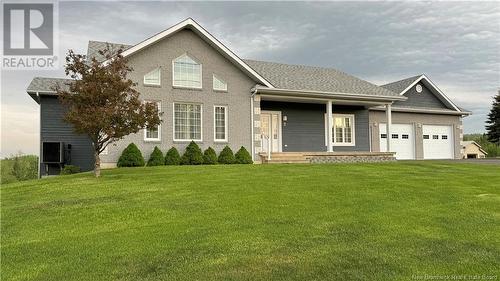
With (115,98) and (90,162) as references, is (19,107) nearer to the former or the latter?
(90,162)

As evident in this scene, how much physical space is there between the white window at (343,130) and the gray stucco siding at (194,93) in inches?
237

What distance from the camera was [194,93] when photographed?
18.3 m

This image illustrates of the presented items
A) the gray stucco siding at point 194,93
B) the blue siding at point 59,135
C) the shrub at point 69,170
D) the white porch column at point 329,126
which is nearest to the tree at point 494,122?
the white porch column at point 329,126

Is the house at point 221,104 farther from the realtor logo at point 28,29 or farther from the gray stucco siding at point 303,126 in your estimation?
the realtor logo at point 28,29

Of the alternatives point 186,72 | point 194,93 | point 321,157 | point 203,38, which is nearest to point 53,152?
point 194,93

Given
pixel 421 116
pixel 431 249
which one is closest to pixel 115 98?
pixel 431 249

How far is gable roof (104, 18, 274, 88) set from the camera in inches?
666

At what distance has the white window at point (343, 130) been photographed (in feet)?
75.5

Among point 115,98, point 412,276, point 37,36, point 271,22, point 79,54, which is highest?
point 271,22

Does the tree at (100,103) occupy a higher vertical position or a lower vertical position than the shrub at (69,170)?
higher

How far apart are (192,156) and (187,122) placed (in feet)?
5.62

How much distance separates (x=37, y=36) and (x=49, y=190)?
644cm

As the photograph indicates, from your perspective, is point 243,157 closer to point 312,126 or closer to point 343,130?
point 312,126

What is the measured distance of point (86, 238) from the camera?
242 inches
